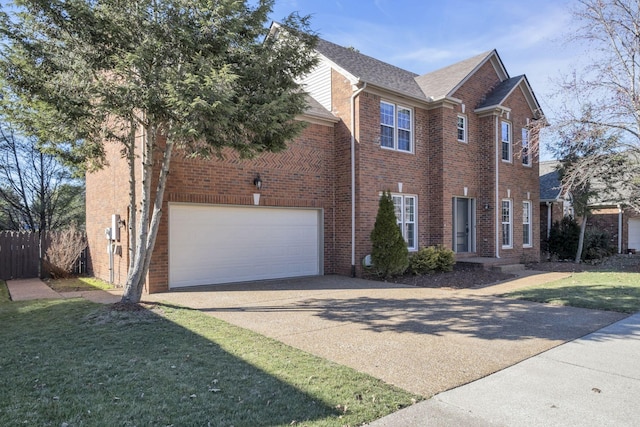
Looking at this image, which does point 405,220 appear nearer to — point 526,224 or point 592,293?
point 592,293

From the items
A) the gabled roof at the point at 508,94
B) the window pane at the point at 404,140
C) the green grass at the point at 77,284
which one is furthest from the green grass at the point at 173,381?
the gabled roof at the point at 508,94

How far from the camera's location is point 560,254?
1948 cm

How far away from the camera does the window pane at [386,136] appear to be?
13.4m

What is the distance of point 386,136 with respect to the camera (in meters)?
13.5

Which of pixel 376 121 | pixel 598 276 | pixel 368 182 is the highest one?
pixel 376 121

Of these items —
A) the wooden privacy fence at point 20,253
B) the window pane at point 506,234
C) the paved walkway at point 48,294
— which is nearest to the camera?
the paved walkway at point 48,294

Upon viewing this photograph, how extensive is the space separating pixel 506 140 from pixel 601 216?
1228cm

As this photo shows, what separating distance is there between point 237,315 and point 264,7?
18.4 feet

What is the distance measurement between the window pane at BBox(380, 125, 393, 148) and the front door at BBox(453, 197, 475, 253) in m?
3.76

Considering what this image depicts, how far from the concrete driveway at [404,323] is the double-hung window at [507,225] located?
19.9 feet

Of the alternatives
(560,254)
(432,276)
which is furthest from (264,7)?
(560,254)

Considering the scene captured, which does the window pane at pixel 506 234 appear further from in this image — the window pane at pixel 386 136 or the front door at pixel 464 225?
the window pane at pixel 386 136

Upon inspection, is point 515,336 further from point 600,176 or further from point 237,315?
point 600,176

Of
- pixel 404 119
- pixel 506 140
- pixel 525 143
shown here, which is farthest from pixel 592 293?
pixel 525 143
